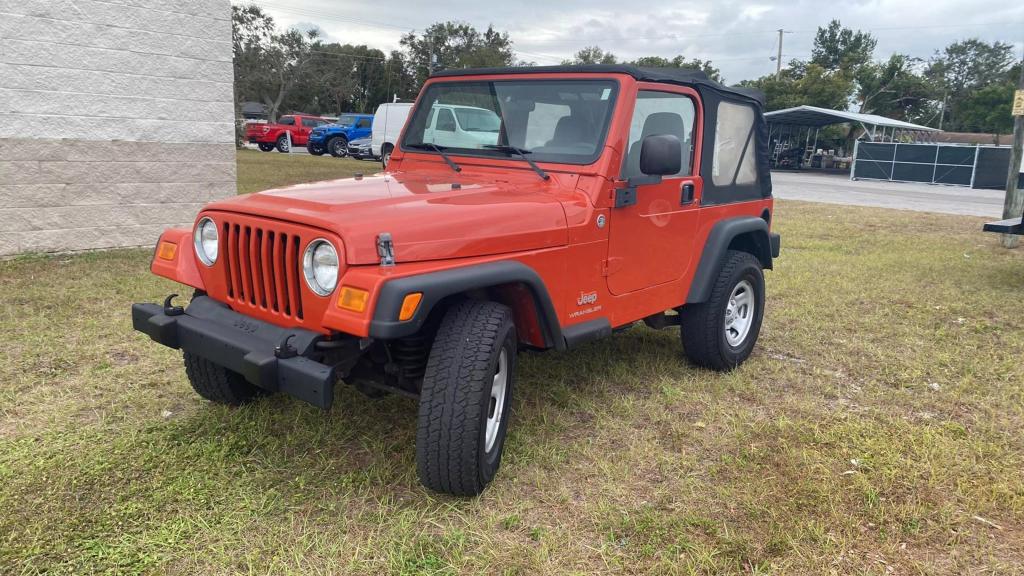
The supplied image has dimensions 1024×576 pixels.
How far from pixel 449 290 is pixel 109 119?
20.2ft

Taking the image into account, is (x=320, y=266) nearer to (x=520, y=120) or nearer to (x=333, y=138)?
(x=520, y=120)

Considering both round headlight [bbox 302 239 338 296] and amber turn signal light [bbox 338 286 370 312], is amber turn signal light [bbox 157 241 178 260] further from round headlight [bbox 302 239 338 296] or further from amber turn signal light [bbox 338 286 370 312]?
amber turn signal light [bbox 338 286 370 312]

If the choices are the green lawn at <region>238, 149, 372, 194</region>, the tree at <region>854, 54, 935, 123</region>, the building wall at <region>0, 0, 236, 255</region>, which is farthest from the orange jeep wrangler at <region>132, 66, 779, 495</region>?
the tree at <region>854, 54, 935, 123</region>

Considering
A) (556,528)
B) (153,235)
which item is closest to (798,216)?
(153,235)

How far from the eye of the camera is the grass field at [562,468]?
268 centimetres

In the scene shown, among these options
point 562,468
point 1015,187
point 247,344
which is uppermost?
point 1015,187

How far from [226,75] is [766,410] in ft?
21.8

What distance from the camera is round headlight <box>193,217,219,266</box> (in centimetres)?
A: 311

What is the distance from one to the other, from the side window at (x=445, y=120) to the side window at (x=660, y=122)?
106 centimetres

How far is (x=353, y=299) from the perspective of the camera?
2.50 meters

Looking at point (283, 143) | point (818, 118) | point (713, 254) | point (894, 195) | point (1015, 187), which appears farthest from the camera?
point (818, 118)

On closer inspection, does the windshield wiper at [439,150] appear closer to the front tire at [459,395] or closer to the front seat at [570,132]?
the front seat at [570,132]

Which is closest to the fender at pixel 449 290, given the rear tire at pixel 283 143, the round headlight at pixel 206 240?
the round headlight at pixel 206 240

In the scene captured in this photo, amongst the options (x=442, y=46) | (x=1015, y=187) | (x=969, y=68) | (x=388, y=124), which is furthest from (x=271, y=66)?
(x=969, y=68)
